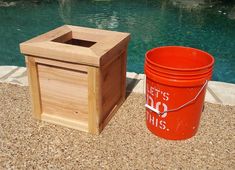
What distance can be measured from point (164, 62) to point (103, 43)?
0.79 m

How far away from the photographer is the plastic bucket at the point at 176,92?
285 cm

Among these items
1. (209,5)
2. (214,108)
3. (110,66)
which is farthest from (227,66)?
(209,5)

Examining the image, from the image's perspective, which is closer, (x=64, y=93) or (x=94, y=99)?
(x=94, y=99)

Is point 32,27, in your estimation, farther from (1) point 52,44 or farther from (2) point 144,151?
(2) point 144,151

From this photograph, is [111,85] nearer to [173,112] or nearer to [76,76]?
[76,76]

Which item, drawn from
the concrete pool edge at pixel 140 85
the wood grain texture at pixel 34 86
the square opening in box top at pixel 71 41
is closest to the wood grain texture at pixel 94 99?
the wood grain texture at pixel 34 86

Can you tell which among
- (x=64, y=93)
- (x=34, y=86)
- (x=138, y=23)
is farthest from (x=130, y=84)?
(x=138, y=23)

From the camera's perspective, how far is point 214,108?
384cm

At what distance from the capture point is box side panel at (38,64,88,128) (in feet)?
10.1

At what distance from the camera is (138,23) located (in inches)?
417

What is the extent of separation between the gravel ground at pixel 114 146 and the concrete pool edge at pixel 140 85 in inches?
16.5

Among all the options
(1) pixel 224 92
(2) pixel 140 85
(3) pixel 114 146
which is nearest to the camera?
(3) pixel 114 146

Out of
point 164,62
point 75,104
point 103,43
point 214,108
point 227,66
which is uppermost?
point 103,43

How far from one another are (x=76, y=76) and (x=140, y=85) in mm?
1588
